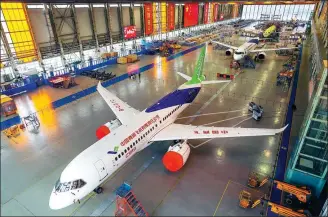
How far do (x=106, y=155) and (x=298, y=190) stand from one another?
553 inches

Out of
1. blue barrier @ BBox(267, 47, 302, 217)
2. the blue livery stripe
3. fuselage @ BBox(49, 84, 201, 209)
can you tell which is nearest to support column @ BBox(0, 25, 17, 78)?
the blue livery stripe

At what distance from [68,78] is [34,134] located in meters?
16.6

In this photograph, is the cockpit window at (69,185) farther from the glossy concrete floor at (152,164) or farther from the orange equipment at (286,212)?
the orange equipment at (286,212)

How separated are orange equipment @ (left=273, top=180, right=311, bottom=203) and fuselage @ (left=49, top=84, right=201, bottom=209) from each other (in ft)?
36.5

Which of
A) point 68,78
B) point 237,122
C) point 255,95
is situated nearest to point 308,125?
point 237,122

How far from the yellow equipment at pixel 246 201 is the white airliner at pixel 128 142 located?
4.95 meters

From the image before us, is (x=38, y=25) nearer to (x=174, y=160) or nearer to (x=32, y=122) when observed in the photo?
(x=32, y=122)

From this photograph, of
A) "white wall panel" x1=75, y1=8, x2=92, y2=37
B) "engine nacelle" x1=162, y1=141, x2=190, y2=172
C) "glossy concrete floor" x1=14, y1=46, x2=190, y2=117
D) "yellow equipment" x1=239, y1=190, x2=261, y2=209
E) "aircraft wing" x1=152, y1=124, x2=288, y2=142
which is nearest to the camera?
"yellow equipment" x1=239, y1=190, x2=261, y2=209

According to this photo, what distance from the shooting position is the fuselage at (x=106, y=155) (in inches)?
519

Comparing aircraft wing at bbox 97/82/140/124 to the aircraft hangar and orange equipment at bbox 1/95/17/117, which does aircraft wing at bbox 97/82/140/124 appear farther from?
orange equipment at bbox 1/95/17/117

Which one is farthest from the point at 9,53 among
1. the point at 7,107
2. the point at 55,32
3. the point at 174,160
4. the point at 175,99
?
the point at 174,160

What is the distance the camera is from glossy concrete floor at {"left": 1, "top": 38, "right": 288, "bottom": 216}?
1512 centimetres

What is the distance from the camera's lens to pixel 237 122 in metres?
25.8

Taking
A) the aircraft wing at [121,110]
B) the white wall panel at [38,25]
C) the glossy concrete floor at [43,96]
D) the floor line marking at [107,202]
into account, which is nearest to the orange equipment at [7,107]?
the glossy concrete floor at [43,96]
